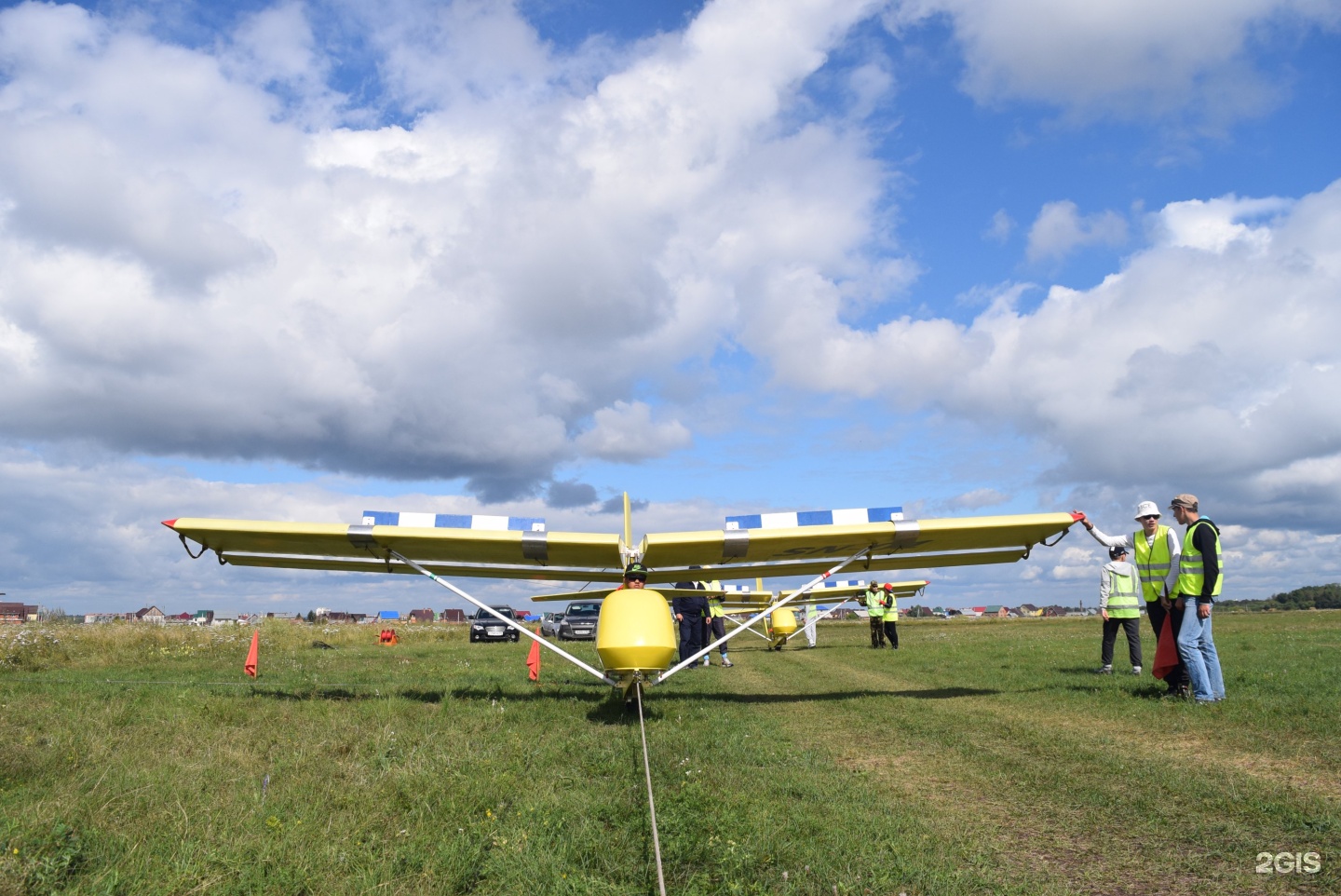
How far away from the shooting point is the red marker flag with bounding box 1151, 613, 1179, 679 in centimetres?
930

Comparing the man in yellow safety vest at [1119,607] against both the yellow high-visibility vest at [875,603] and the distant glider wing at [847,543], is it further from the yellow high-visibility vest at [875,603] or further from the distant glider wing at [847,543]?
the yellow high-visibility vest at [875,603]

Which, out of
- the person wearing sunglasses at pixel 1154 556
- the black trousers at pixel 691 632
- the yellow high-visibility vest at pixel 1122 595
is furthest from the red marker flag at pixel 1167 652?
the black trousers at pixel 691 632

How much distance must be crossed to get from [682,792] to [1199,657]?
22.5ft

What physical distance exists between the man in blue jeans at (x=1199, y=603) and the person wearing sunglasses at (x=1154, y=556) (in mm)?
371

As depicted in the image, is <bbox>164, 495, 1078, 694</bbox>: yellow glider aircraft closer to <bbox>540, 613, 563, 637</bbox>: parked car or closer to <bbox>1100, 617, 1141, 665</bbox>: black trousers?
<bbox>1100, 617, 1141, 665</bbox>: black trousers

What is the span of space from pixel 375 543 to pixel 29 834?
6831 millimetres

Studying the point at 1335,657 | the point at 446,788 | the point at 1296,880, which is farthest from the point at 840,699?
the point at 1335,657

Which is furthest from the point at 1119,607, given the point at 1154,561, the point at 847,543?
the point at 847,543

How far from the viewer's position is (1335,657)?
12.8 m

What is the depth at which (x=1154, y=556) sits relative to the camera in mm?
10281

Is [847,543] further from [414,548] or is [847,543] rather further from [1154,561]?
[414,548]

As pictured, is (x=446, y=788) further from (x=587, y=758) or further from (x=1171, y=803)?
(x=1171, y=803)

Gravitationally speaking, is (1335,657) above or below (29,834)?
below

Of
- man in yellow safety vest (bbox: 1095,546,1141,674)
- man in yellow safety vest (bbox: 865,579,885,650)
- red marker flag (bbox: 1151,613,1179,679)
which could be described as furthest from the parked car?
red marker flag (bbox: 1151,613,1179,679)
